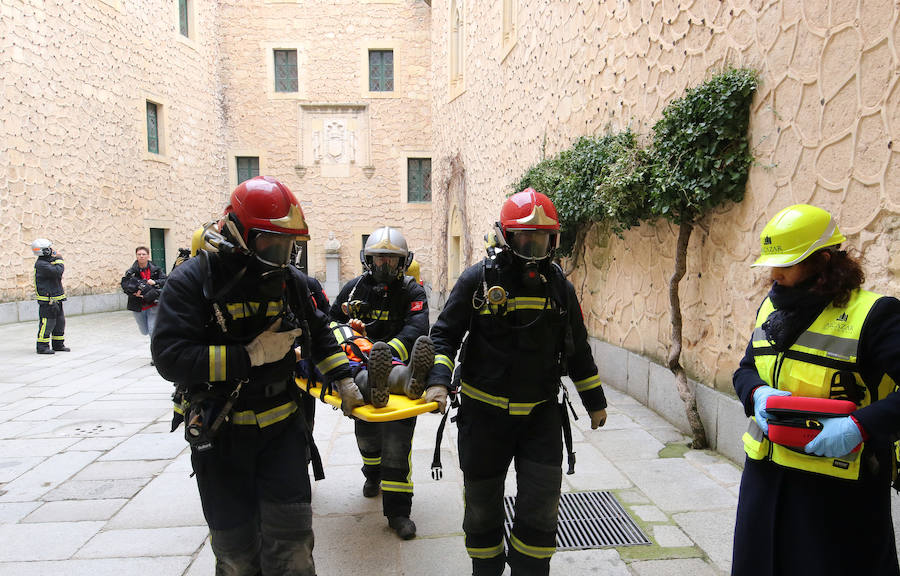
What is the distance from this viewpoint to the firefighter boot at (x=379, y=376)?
9.68 ft

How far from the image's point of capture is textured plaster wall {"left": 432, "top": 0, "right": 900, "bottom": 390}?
3.43 metres

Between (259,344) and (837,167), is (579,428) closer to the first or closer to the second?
(837,167)

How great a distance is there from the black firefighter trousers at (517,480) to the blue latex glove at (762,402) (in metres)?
0.95

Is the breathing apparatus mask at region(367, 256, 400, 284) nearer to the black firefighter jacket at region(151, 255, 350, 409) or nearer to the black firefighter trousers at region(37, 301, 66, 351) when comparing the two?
the black firefighter jacket at region(151, 255, 350, 409)

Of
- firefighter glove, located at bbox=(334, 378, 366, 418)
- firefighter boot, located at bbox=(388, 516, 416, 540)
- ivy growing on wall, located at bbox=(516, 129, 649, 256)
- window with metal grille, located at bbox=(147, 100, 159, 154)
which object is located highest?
window with metal grille, located at bbox=(147, 100, 159, 154)

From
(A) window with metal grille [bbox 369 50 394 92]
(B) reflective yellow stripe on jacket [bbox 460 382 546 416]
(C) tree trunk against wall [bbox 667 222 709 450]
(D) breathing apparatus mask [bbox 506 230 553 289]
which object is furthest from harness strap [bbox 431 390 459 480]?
(A) window with metal grille [bbox 369 50 394 92]

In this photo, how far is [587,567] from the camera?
3117 mm

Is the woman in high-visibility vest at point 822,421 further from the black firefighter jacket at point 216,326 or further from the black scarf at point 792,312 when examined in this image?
the black firefighter jacket at point 216,326

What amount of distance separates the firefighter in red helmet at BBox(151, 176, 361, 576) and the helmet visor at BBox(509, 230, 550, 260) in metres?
1.05

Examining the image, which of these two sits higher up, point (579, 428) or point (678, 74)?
point (678, 74)

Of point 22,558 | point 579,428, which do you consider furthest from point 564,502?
point 22,558

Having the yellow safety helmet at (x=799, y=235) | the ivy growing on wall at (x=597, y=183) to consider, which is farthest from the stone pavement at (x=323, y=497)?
the ivy growing on wall at (x=597, y=183)

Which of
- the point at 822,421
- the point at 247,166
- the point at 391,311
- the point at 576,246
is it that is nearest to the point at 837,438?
the point at 822,421

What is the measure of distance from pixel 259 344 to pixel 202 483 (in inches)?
26.1
